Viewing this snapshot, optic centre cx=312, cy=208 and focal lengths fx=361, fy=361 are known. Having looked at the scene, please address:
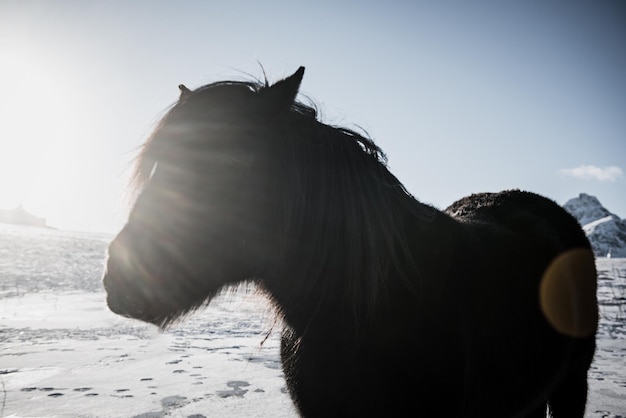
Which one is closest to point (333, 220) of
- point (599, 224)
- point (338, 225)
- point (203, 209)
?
point (338, 225)

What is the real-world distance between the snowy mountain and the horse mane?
15748 centimetres

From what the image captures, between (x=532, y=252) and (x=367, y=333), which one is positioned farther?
(x=532, y=252)

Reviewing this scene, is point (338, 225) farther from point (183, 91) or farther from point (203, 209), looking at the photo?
point (183, 91)

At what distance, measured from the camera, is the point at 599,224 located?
516ft

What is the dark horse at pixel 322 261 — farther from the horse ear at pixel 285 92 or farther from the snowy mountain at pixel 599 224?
the snowy mountain at pixel 599 224

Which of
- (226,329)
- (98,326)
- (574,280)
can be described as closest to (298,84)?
(574,280)

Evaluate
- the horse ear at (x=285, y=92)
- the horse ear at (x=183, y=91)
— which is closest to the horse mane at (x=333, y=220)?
the horse ear at (x=285, y=92)

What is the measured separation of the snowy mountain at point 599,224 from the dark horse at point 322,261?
157234 millimetres

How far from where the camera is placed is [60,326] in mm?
5793

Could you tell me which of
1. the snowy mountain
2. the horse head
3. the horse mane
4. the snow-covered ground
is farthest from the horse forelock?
the snowy mountain

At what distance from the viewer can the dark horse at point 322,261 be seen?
143 centimetres

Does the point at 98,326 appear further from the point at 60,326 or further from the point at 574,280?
the point at 574,280

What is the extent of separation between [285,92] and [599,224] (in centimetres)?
19977

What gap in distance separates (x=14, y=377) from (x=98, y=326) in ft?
8.76
